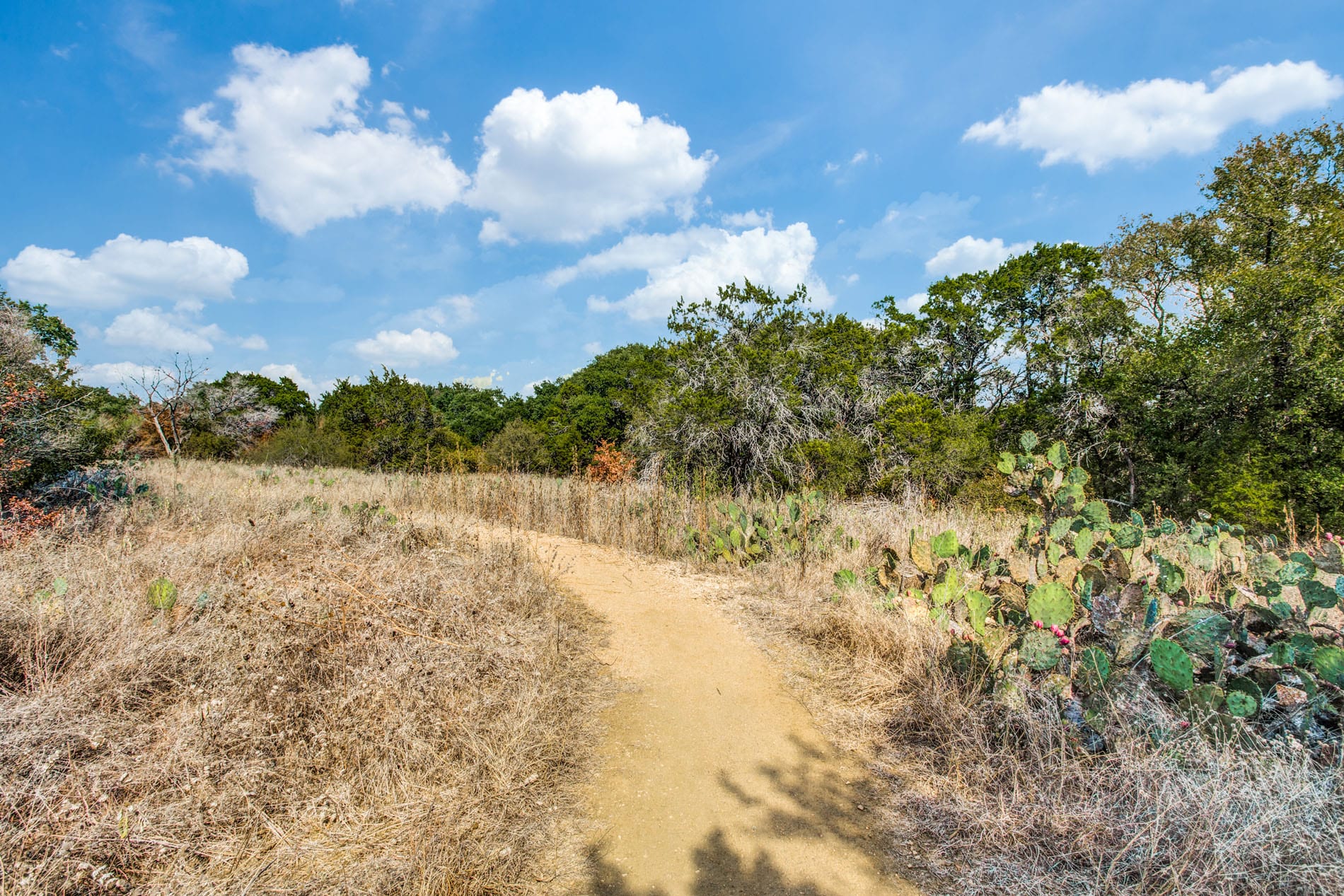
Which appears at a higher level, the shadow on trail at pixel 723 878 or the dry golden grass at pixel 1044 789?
the dry golden grass at pixel 1044 789

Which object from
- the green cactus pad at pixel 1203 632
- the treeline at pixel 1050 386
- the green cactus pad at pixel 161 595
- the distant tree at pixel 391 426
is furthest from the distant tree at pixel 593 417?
the green cactus pad at pixel 1203 632

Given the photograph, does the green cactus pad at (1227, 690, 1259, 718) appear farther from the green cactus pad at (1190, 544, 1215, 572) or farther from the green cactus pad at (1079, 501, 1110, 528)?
the green cactus pad at (1190, 544, 1215, 572)

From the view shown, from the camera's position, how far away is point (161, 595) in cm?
283

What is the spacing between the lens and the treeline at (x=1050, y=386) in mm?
10219

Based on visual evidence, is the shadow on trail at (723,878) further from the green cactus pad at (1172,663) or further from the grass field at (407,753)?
the green cactus pad at (1172,663)

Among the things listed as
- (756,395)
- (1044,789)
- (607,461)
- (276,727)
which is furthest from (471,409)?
(1044,789)

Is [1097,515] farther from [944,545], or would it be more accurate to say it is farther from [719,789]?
[719,789]

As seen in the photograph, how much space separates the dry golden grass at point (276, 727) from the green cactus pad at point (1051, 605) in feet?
7.50

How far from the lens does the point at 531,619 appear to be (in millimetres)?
4121

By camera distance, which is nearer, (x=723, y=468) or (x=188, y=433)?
(x=723, y=468)

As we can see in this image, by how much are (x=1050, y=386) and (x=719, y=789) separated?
1543 cm

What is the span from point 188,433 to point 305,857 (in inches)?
861

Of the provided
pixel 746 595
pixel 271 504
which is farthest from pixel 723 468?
pixel 271 504

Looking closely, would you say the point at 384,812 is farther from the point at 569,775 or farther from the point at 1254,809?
the point at 1254,809
